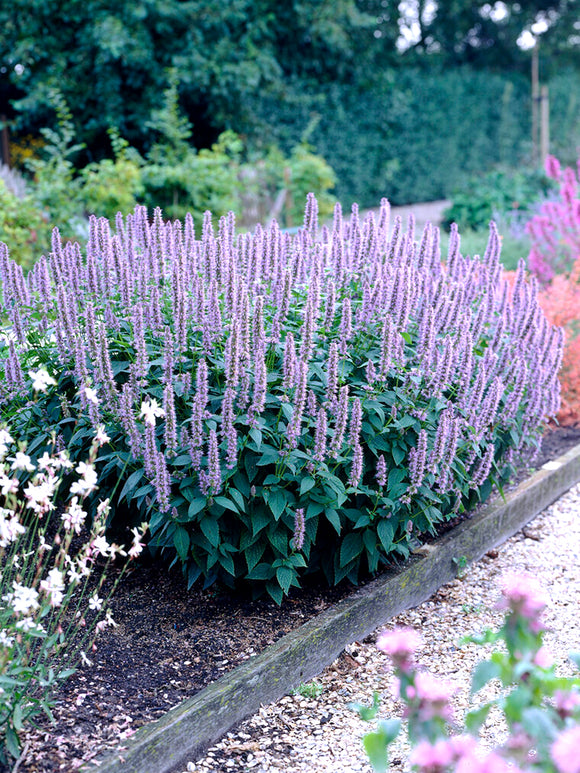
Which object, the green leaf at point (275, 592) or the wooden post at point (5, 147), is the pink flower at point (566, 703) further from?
the wooden post at point (5, 147)

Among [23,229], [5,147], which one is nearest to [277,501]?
[23,229]

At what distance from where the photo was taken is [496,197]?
48.6 feet

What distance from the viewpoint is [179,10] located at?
41.0ft

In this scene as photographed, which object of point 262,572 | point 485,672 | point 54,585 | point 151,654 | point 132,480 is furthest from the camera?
point 262,572

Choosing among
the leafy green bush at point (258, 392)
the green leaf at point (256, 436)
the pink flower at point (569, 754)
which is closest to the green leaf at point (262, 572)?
the leafy green bush at point (258, 392)

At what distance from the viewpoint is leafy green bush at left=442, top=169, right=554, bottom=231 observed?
14.3 metres

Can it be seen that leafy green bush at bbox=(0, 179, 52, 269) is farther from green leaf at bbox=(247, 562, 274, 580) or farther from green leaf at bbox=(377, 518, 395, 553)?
green leaf at bbox=(377, 518, 395, 553)

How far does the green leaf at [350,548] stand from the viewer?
3320mm

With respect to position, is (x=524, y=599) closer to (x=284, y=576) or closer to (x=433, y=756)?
(x=433, y=756)

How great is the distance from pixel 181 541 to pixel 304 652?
2.19 feet

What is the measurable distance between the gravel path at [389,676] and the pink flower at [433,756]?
74cm

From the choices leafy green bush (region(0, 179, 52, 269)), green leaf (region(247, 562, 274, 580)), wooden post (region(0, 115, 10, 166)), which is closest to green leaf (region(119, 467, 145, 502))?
green leaf (region(247, 562, 274, 580))

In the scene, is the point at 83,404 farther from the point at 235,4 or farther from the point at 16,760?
the point at 235,4

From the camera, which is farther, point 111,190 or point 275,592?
point 111,190
